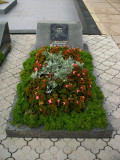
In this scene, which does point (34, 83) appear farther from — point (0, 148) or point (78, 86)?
point (0, 148)

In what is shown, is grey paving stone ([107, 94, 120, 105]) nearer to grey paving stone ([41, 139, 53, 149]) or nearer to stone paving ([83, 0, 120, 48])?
grey paving stone ([41, 139, 53, 149])

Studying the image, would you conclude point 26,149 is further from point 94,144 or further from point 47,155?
point 94,144

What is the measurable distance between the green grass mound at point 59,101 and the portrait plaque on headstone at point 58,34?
1.86m

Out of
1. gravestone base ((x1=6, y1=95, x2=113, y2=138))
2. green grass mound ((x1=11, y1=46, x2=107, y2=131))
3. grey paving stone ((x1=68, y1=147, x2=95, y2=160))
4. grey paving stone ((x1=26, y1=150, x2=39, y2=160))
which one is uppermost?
green grass mound ((x1=11, y1=46, x2=107, y2=131))

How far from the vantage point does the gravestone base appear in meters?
3.61

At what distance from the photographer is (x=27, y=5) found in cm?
1203

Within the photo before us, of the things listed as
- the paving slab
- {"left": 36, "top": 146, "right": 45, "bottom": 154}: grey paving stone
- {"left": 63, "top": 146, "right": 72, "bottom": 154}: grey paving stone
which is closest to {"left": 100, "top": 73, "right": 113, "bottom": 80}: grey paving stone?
{"left": 63, "top": 146, "right": 72, "bottom": 154}: grey paving stone

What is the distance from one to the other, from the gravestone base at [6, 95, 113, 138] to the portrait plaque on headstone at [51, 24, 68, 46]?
324 centimetres

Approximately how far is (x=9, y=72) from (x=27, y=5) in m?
7.79

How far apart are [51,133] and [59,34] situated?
3.42 meters

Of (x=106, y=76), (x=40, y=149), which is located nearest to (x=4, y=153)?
(x=40, y=149)

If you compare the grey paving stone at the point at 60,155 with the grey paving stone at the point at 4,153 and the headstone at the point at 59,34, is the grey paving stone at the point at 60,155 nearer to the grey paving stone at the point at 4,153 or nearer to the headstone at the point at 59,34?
the grey paving stone at the point at 4,153

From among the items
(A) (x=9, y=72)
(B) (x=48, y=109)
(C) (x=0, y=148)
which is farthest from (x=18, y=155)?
(A) (x=9, y=72)

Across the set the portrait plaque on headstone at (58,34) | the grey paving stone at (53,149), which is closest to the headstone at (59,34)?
the portrait plaque on headstone at (58,34)
